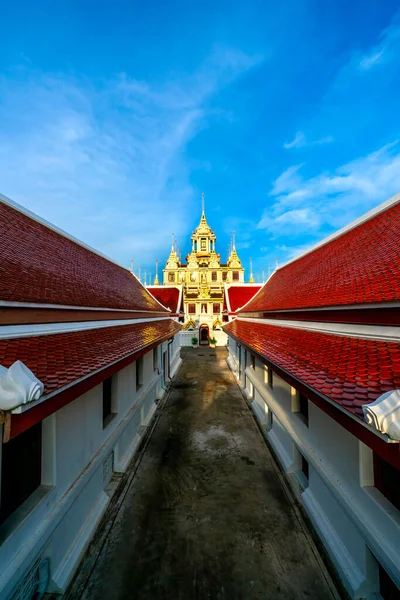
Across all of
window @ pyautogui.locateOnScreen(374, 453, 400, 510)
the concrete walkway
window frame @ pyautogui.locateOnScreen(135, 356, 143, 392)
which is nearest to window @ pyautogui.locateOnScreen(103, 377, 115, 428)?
the concrete walkway

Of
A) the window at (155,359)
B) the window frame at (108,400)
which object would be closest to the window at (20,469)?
the window frame at (108,400)

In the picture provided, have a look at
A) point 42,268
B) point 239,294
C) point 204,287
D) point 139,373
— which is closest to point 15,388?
point 42,268

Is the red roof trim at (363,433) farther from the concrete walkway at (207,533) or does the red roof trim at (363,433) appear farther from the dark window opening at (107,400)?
the dark window opening at (107,400)

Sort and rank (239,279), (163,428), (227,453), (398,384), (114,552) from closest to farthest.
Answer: (398,384) < (114,552) < (227,453) < (163,428) < (239,279)

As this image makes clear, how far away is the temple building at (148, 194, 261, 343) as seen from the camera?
31742 mm

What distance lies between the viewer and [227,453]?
8.09 metres

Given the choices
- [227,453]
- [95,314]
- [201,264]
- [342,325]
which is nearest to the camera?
[342,325]

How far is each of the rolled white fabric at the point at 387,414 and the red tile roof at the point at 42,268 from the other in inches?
195

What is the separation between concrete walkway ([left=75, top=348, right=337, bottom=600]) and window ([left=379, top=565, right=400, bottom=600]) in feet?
2.65

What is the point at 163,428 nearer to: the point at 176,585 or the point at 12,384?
the point at 176,585

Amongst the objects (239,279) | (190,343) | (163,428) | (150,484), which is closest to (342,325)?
(150,484)

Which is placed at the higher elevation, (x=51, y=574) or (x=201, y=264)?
(x=201, y=264)

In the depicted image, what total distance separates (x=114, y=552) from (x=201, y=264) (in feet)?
147

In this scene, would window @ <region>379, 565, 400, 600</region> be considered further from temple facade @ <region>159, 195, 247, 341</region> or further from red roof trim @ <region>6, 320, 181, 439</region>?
temple facade @ <region>159, 195, 247, 341</region>
